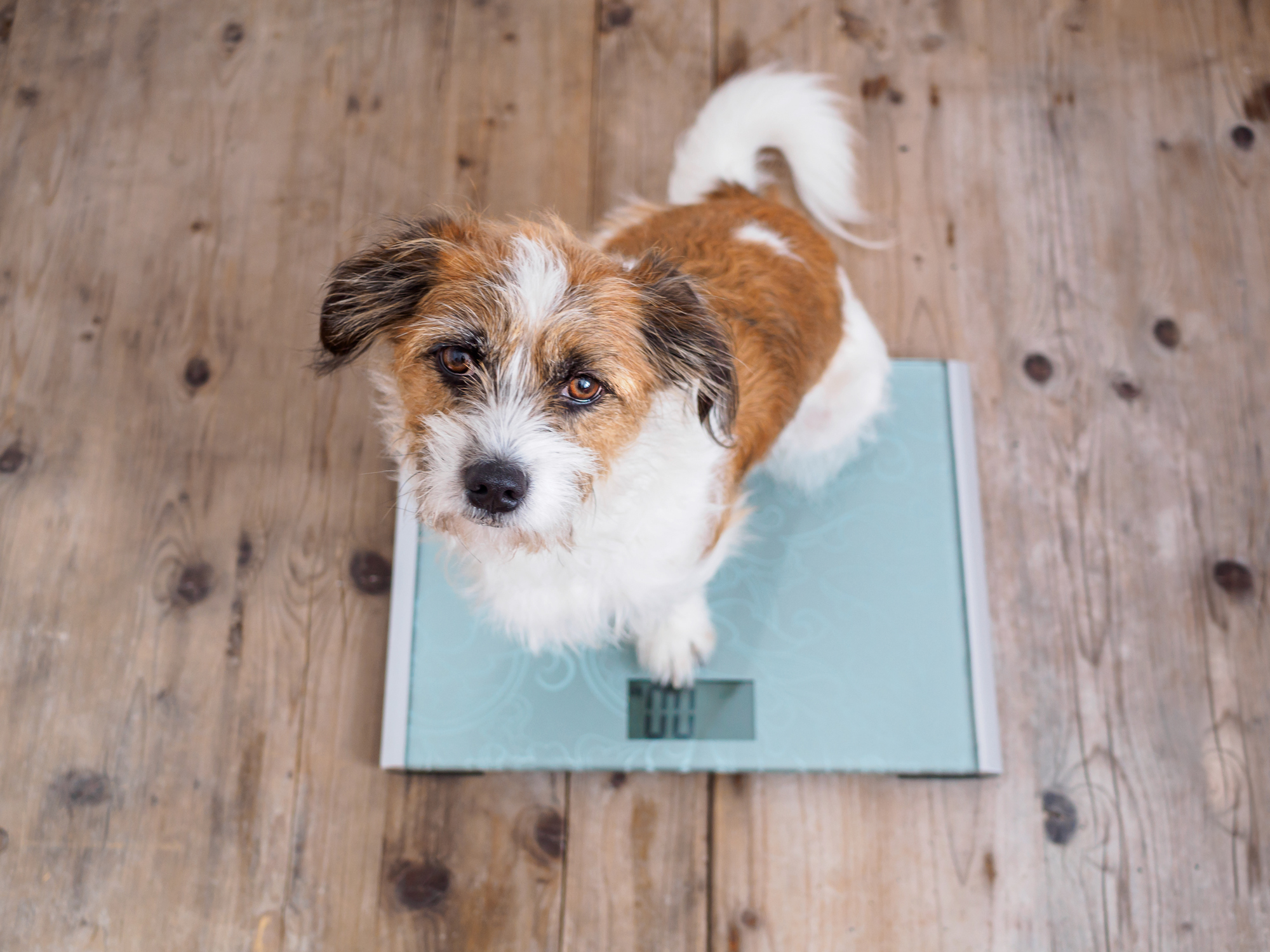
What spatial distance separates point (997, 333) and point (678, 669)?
4.31ft

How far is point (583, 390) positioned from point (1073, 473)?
1569 millimetres

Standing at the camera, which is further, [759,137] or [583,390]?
[759,137]

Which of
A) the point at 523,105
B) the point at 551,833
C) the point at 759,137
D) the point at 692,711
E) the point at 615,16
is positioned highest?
the point at 615,16

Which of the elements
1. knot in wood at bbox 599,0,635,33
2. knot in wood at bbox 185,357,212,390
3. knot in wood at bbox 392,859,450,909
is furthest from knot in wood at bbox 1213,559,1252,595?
knot in wood at bbox 185,357,212,390

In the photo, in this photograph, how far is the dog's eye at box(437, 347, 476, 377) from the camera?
1176 mm

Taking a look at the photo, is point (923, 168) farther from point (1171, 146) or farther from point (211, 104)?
point (211, 104)

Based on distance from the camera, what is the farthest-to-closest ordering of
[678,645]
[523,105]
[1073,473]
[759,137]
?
1. [523,105]
2. [1073,473]
3. [759,137]
4. [678,645]

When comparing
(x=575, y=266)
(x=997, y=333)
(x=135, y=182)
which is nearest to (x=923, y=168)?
(x=997, y=333)

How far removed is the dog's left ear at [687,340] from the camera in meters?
1.20

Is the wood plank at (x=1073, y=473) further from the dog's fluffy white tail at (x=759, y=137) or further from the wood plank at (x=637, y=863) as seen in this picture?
the dog's fluffy white tail at (x=759, y=137)

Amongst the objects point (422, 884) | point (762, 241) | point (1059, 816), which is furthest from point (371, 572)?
point (1059, 816)

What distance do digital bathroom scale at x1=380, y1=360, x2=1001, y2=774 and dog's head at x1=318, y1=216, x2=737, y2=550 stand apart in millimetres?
694

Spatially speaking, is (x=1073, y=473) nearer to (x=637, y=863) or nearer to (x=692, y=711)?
(x=692, y=711)

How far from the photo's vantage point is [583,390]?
1.19 m
